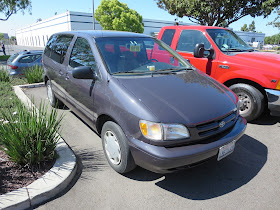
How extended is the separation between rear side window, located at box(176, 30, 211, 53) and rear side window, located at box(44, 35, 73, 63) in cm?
278

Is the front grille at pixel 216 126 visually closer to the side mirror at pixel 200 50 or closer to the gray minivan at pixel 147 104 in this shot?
the gray minivan at pixel 147 104

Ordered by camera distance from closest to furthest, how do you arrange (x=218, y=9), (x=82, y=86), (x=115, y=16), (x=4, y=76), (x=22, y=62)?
1. (x=82, y=86)
2. (x=4, y=76)
3. (x=22, y=62)
4. (x=218, y=9)
5. (x=115, y=16)

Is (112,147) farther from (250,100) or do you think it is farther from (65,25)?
(65,25)

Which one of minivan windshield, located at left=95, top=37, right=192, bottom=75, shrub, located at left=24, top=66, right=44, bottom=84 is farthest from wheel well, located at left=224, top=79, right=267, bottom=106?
shrub, located at left=24, top=66, right=44, bottom=84

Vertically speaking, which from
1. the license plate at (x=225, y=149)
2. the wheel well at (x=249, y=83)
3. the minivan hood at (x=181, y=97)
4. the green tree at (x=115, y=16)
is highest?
the green tree at (x=115, y=16)

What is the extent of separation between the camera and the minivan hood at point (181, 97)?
7.51ft

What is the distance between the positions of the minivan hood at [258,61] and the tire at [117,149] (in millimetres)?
3146

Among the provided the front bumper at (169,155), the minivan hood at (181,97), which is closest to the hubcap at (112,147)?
the front bumper at (169,155)

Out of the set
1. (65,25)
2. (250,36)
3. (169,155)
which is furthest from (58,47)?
(250,36)

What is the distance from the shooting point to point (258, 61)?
4188mm

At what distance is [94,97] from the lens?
2.94m

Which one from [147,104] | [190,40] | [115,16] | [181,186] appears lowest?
[181,186]

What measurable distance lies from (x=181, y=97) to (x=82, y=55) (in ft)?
6.01

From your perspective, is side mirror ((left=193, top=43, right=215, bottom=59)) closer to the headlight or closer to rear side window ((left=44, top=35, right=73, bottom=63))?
rear side window ((left=44, top=35, right=73, bottom=63))
